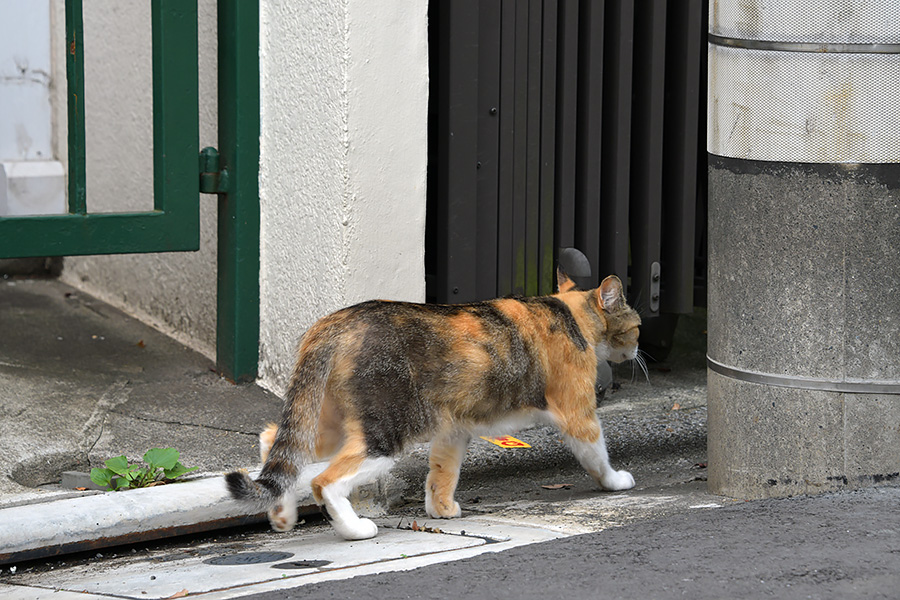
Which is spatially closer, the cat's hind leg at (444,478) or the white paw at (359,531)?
the white paw at (359,531)

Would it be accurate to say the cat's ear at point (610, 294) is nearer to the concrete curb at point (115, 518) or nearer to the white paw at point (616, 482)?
the white paw at point (616, 482)

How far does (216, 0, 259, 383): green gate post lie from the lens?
606 centimetres

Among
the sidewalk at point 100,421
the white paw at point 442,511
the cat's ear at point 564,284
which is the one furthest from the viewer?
the cat's ear at point 564,284

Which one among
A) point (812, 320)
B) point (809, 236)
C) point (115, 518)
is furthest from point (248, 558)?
point (809, 236)

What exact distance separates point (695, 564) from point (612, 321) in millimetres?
1734

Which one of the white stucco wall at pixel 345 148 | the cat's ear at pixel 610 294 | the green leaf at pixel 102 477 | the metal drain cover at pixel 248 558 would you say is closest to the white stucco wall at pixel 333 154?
the white stucco wall at pixel 345 148

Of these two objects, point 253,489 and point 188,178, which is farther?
point 188,178

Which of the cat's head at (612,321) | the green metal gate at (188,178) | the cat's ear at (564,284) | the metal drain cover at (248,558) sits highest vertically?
the green metal gate at (188,178)

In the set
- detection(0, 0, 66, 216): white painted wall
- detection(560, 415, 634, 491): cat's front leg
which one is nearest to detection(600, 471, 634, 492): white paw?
detection(560, 415, 634, 491): cat's front leg

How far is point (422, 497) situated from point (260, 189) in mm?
1843

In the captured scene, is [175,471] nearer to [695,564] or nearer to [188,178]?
[188,178]

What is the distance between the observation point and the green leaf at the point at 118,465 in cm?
494

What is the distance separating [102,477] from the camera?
194 inches

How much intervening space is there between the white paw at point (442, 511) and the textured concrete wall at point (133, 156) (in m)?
2.28
